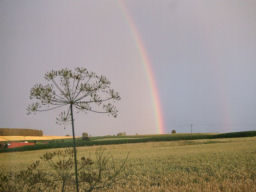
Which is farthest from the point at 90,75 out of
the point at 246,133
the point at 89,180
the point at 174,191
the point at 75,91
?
the point at 246,133

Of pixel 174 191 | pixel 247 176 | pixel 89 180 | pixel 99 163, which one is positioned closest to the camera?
pixel 99 163

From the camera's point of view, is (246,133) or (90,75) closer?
(90,75)

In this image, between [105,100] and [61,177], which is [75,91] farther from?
[61,177]

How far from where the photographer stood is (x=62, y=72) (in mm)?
3145

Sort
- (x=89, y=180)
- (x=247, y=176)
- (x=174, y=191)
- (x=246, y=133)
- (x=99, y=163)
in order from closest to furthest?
1. (x=99, y=163)
2. (x=89, y=180)
3. (x=174, y=191)
4. (x=247, y=176)
5. (x=246, y=133)

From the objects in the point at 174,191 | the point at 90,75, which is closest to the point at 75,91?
the point at 90,75

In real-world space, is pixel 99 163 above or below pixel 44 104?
below

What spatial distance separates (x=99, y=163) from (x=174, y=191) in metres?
3.19

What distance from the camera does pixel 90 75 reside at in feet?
10.4

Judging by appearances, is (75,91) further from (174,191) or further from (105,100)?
(174,191)

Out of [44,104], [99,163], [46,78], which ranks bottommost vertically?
[99,163]

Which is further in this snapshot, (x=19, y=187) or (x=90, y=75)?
(x=19, y=187)

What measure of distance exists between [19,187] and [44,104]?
1177 millimetres

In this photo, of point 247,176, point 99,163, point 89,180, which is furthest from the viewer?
point 247,176
